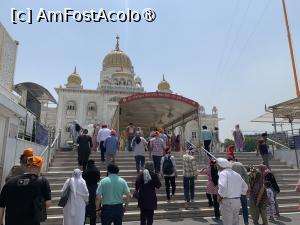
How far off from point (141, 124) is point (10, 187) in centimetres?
1830

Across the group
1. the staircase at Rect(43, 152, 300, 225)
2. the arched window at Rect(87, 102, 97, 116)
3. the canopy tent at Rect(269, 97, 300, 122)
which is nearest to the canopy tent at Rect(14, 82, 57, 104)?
the staircase at Rect(43, 152, 300, 225)

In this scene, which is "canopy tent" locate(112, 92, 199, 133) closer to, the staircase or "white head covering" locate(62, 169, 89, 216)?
the staircase

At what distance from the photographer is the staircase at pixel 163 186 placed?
8148 millimetres

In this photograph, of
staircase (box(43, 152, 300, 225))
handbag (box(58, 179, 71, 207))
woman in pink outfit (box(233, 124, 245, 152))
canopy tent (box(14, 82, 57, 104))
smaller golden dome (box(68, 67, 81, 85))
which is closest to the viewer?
handbag (box(58, 179, 71, 207))

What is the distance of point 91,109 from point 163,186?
46.7m

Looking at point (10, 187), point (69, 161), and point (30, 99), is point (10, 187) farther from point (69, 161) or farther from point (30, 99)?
point (30, 99)

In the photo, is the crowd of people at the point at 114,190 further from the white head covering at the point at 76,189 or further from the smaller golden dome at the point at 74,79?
the smaller golden dome at the point at 74,79

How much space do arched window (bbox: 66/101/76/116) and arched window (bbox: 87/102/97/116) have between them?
2.53 meters

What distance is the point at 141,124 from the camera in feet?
72.6

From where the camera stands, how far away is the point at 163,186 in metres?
9.88

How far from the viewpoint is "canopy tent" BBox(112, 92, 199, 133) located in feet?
47.4

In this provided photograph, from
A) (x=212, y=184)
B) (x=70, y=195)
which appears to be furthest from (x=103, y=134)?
(x=70, y=195)

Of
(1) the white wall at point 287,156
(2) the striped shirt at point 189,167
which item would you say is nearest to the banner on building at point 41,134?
(2) the striped shirt at point 189,167

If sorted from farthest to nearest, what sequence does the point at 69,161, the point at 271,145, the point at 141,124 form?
the point at 141,124 < the point at 271,145 < the point at 69,161
